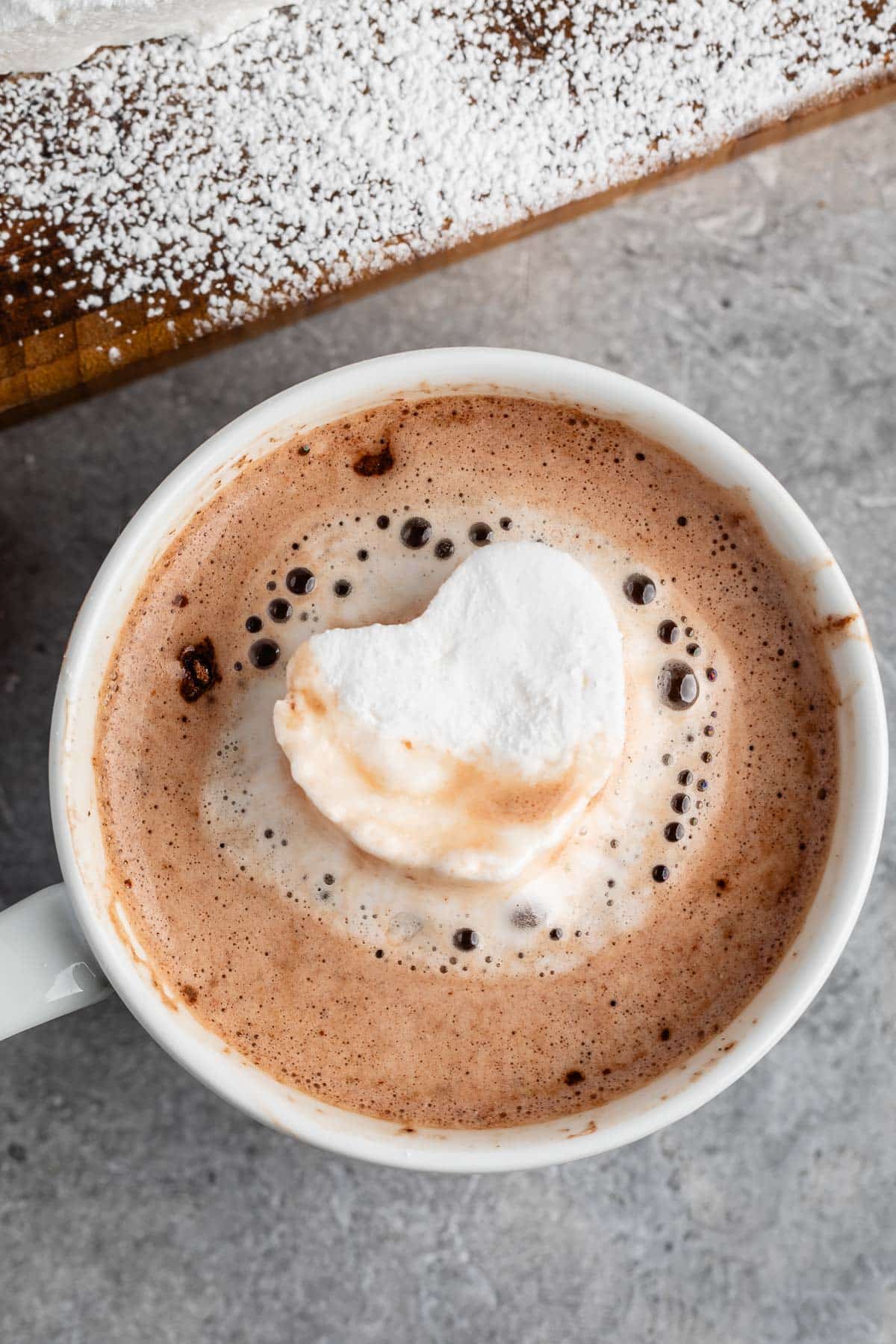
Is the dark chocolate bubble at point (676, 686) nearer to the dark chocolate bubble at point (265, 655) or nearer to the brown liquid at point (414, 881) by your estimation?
the brown liquid at point (414, 881)

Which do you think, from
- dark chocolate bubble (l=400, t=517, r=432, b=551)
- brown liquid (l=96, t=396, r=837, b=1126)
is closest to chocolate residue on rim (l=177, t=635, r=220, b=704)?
brown liquid (l=96, t=396, r=837, b=1126)

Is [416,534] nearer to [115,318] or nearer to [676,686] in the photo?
[676,686]

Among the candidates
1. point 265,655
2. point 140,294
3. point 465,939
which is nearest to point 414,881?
point 465,939

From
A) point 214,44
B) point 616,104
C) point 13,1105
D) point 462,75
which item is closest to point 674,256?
point 616,104

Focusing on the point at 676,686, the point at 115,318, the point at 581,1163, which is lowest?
the point at 581,1163

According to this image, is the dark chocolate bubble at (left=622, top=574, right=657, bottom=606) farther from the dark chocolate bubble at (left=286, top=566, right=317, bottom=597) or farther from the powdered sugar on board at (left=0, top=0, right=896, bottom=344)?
the powdered sugar on board at (left=0, top=0, right=896, bottom=344)

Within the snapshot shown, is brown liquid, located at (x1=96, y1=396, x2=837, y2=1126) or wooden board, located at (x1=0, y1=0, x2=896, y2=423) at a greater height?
wooden board, located at (x1=0, y1=0, x2=896, y2=423)

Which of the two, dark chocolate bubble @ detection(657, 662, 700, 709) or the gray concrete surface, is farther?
the gray concrete surface
